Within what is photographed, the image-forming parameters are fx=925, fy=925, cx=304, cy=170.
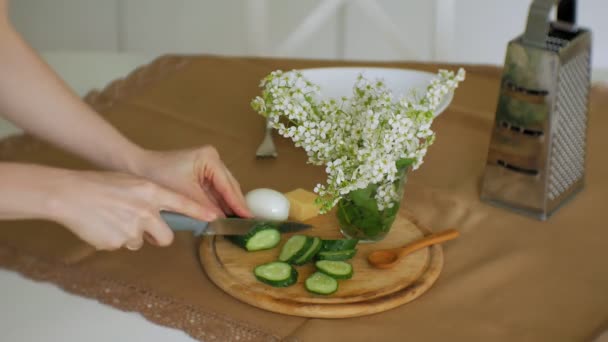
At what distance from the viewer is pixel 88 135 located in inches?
60.8

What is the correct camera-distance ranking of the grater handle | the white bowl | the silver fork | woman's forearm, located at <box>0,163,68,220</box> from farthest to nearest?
the white bowl → the silver fork → the grater handle → woman's forearm, located at <box>0,163,68,220</box>

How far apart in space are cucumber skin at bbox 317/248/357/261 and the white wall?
285 centimetres

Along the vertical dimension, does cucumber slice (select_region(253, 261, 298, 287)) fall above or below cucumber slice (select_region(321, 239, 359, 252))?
below

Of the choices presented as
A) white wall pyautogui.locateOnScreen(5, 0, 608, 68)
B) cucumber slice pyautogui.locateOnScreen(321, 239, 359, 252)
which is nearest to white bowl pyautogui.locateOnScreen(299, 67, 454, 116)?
cucumber slice pyautogui.locateOnScreen(321, 239, 359, 252)

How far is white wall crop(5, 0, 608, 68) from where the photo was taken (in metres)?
4.12

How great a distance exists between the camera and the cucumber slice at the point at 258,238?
1388 mm

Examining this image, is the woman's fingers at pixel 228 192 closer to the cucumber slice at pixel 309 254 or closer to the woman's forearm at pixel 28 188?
the cucumber slice at pixel 309 254

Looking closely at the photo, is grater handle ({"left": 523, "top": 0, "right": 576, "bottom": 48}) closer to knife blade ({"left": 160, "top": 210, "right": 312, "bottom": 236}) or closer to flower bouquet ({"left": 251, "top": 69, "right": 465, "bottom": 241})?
flower bouquet ({"left": 251, "top": 69, "right": 465, "bottom": 241})

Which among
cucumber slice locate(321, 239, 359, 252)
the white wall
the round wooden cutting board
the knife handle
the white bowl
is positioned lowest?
the white wall

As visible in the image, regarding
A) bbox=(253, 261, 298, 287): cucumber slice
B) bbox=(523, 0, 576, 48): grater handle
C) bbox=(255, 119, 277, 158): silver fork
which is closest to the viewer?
bbox=(253, 261, 298, 287): cucumber slice

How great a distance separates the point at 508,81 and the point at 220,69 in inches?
30.9

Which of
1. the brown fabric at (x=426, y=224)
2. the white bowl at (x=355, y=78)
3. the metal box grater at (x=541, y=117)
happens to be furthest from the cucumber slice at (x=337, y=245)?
the white bowl at (x=355, y=78)

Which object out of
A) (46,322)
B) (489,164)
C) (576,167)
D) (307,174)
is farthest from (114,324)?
(576,167)

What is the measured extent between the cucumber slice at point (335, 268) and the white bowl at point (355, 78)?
57cm
